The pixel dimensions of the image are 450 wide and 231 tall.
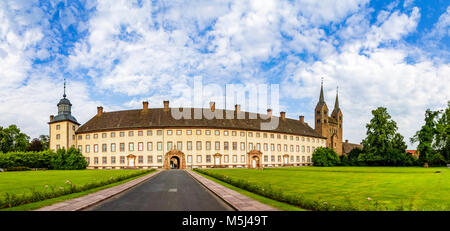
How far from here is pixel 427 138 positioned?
68.1 m

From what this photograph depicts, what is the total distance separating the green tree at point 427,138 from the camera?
2648 inches

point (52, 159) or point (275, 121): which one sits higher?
point (275, 121)

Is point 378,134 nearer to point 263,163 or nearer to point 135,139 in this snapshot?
point 263,163

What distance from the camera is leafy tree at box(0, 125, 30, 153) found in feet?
243

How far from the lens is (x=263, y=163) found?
76.2 metres

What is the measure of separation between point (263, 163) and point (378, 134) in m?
27.9

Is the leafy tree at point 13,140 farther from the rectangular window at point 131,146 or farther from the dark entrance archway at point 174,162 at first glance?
the dark entrance archway at point 174,162

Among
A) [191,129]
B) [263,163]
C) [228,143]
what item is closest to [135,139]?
[191,129]

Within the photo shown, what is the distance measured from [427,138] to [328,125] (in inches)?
1361

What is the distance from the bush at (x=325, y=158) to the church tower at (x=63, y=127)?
61560 mm

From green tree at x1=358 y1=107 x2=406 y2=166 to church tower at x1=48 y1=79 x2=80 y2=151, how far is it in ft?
227

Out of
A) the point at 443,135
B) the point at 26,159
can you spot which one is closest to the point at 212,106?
the point at 26,159

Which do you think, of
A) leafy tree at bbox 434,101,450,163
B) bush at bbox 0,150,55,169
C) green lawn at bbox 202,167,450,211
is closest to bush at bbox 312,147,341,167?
leafy tree at bbox 434,101,450,163

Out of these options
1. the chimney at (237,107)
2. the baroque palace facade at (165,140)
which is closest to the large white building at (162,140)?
the baroque palace facade at (165,140)
